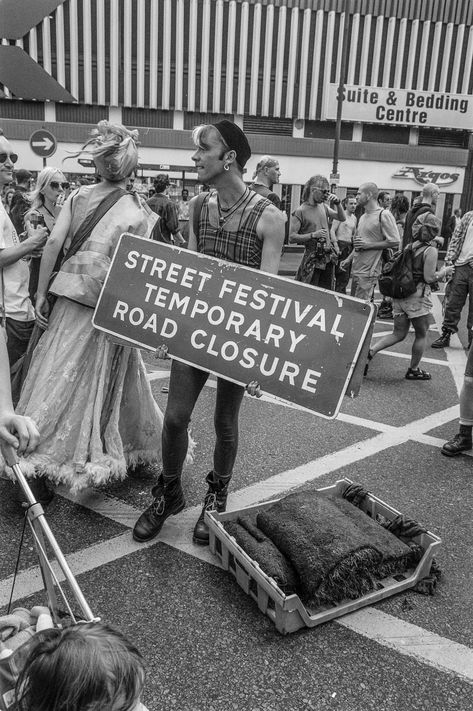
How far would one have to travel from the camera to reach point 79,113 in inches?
1154

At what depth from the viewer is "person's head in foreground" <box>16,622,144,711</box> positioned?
1127mm

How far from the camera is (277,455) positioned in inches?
167

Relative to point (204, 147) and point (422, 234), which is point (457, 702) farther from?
point (422, 234)

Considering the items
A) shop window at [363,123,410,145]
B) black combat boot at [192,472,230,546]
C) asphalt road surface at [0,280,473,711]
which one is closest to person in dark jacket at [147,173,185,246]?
asphalt road surface at [0,280,473,711]

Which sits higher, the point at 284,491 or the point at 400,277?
the point at 400,277

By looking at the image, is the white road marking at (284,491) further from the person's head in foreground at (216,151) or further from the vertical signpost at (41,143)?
the vertical signpost at (41,143)

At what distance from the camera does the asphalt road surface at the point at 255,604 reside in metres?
2.16

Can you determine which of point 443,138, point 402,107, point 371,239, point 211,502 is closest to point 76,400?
point 211,502

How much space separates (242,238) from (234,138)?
0.48 meters

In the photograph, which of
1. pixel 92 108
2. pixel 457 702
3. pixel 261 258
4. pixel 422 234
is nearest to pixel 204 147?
pixel 261 258

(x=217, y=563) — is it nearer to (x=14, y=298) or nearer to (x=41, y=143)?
(x=14, y=298)

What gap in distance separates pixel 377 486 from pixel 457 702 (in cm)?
171

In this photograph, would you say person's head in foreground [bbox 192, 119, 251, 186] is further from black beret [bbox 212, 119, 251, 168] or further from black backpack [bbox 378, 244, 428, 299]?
black backpack [bbox 378, 244, 428, 299]

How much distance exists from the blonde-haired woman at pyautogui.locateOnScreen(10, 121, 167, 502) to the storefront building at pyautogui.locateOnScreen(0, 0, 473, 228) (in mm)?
25703
